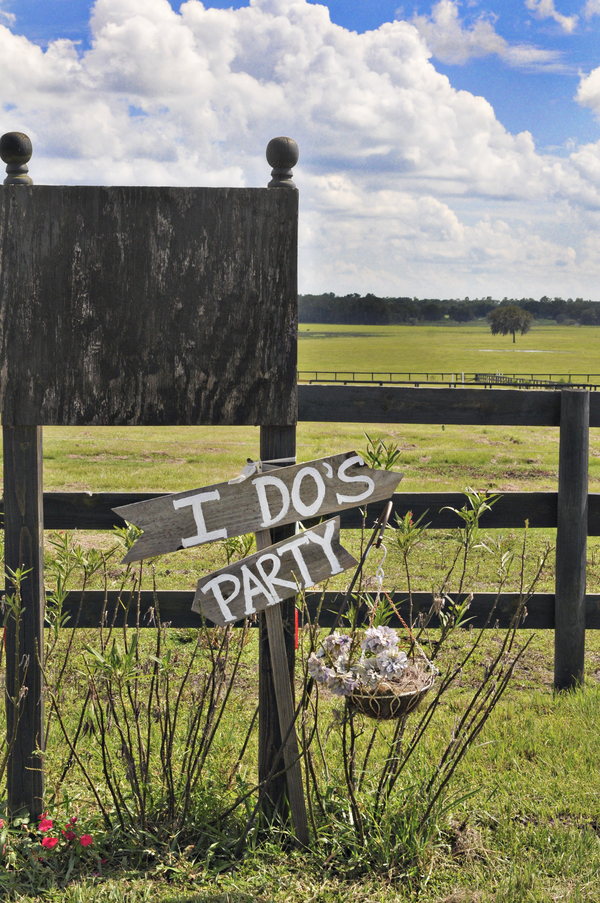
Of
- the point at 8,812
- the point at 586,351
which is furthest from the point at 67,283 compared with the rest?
the point at 586,351

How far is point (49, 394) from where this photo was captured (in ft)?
8.18

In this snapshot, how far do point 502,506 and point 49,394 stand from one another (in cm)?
240

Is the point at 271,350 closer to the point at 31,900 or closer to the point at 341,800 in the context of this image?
the point at 341,800

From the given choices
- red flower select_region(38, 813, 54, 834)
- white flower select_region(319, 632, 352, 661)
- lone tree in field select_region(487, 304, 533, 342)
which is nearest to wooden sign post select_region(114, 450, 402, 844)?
white flower select_region(319, 632, 352, 661)

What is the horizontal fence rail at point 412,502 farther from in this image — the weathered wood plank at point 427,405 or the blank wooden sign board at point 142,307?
the blank wooden sign board at point 142,307

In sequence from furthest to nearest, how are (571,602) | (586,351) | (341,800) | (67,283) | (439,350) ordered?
1. (439,350)
2. (586,351)
3. (571,602)
4. (341,800)
5. (67,283)

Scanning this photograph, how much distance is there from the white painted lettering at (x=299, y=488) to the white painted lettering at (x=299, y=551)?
8 cm

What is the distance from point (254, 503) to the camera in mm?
2371

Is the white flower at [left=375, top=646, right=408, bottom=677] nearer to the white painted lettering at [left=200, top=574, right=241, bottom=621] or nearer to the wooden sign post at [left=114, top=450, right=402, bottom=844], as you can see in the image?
the wooden sign post at [left=114, top=450, right=402, bottom=844]

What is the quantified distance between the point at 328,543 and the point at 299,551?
10cm

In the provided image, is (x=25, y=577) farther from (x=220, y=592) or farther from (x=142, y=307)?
(x=142, y=307)

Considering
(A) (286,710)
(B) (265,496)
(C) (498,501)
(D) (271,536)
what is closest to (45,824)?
(A) (286,710)

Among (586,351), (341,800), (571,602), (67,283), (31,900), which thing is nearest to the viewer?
(31,900)

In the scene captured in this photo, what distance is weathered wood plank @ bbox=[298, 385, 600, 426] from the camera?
3.52 metres
